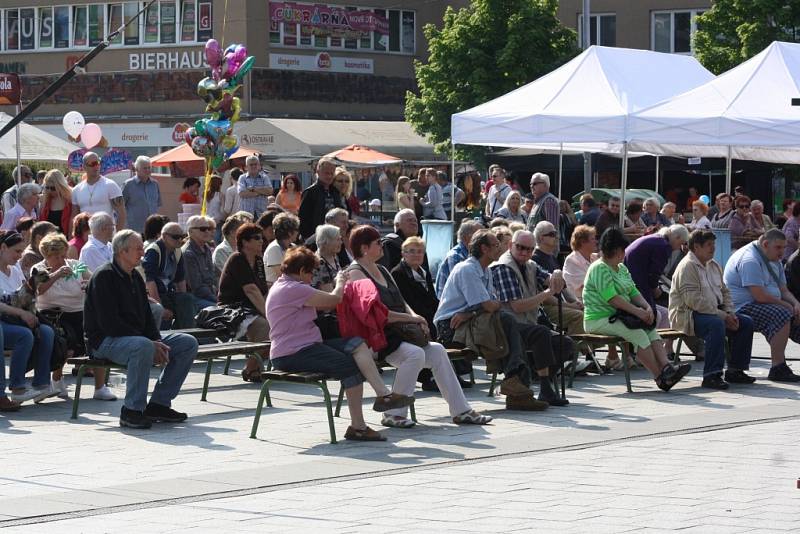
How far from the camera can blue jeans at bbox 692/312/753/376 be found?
13.9m

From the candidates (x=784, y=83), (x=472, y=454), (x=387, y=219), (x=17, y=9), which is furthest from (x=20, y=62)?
(x=472, y=454)

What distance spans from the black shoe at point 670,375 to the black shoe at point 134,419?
4659mm

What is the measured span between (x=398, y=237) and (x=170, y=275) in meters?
2.24

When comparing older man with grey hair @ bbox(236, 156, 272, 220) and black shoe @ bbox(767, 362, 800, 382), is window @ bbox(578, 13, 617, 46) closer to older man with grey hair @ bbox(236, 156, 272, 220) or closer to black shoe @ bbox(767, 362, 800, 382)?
older man with grey hair @ bbox(236, 156, 272, 220)

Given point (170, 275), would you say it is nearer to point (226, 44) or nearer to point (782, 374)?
point (782, 374)

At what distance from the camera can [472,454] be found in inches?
400

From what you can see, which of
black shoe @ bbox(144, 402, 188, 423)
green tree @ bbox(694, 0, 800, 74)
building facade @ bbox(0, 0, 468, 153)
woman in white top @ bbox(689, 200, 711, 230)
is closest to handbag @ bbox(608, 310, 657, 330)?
black shoe @ bbox(144, 402, 188, 423)

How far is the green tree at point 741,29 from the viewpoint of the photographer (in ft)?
125

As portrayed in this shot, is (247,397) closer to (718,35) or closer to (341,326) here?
(341,326)

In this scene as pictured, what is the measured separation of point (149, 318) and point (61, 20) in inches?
1852

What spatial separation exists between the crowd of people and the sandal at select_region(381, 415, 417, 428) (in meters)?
0.01

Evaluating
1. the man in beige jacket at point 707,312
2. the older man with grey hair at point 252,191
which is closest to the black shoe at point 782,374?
the man in beige jacket at point 707,312

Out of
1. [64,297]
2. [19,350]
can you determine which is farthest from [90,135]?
[19,350]

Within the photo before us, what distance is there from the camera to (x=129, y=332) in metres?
11.5
